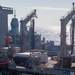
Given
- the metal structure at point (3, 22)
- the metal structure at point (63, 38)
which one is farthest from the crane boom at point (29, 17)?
the metal structure at point (63, 38)

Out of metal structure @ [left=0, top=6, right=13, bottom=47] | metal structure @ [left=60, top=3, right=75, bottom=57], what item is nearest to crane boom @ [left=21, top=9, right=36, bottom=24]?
metal structure @ [left=0, top=6, right=13, bottom=47]

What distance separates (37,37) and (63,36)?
185 ft

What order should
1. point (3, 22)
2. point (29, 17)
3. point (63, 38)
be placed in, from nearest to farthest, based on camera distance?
point (63, 38) → point (3, 22) → point (29, 17)

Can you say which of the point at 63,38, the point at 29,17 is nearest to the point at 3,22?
the point at 29,17

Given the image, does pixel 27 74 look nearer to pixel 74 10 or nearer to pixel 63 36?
pixel 63 36

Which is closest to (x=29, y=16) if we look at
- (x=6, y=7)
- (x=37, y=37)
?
(x=6, y=7)

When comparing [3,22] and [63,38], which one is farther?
[3,22]

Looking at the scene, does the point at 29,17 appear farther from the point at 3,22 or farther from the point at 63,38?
the point at 63,38

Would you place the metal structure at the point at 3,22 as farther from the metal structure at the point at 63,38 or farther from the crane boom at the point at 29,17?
the metal structure at the point at 63,38

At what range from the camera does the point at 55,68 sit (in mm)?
47656

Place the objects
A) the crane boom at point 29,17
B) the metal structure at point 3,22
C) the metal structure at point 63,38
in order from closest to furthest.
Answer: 1. the metal structure at point 63,38
2. the metal structure at point 3,22
3. the crane boom at point 29,17

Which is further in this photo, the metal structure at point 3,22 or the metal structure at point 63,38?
the metal structure at point 3,22

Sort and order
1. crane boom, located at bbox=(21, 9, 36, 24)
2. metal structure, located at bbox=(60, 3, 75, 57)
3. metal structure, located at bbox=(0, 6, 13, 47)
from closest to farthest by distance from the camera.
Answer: metal structure, located at bbox=(60, 3, 75, 57) → metal structure, located at bbox=(0, 6, 13, 47) → crane boom, located at bbox=(21, 9, 36, 24)

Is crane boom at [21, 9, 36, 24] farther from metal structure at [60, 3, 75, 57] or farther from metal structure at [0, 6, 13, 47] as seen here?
metal structure at [60, 3, 75, 57]
